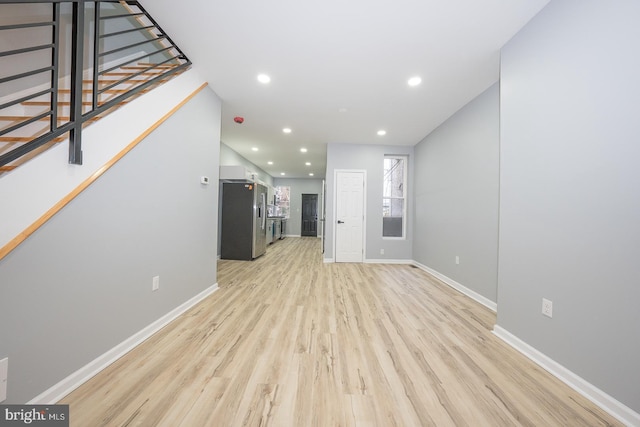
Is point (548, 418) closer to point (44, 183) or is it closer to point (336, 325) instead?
point (336, 325)

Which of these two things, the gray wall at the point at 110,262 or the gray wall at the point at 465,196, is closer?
the gray wall at the point at 110,262

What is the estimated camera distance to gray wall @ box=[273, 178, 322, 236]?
999cm

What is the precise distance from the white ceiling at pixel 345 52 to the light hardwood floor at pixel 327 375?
8.53 feet

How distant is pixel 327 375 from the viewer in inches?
57.3

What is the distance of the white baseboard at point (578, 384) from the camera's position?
116cm

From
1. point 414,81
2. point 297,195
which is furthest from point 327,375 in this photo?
point 297,195

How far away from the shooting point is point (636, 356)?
1133 mm

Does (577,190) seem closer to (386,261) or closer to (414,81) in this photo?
(414,81)

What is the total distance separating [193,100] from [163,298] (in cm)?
207

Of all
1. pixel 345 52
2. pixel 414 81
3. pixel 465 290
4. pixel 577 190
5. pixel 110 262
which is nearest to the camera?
pixel 577 190

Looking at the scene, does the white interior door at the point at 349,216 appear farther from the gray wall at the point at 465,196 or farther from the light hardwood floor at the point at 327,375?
the light hardwood floor at the point at 327,375

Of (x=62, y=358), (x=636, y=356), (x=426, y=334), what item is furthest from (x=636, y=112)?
(x=62, y=358)

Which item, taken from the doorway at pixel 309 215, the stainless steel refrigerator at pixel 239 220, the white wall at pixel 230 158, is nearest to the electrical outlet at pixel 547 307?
the stainless steel refrigerator at pixel 239 220

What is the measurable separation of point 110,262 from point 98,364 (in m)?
→ 0.65
